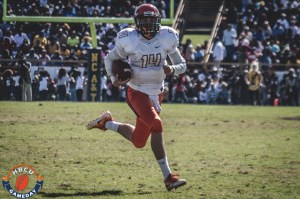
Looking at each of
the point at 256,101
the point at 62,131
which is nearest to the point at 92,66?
the point at 256,101

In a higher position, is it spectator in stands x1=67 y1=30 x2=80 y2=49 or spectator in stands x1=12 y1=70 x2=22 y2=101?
spectator in stands x1=67 y1=30 x2=80 y2=49

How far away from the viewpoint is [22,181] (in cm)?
717

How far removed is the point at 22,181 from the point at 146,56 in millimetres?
1888

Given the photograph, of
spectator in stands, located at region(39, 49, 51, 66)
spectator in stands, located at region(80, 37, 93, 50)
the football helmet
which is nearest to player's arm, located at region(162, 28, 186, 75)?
the football helmet

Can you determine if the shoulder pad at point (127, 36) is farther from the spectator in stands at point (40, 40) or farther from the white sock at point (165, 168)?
the spectator in stands at point (40, 40)

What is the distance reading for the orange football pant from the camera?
7389mm

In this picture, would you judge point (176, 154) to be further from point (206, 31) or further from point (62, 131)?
point (206, 31)

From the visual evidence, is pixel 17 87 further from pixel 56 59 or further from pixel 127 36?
pixel 127 36

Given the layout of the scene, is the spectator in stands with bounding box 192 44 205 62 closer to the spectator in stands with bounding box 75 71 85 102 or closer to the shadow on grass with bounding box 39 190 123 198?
the spectator in stands with bounding box 75 71 85 102

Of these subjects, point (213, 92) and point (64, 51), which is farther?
point (213, 92)

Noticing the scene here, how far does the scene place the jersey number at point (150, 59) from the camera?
25.4 feet

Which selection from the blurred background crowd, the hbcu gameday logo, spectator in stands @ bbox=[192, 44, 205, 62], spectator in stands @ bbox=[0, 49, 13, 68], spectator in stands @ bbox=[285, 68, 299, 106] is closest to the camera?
the hbcu gameday logo

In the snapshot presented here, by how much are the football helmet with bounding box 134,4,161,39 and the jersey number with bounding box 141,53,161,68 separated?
216 mm

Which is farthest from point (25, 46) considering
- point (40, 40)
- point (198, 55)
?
point (198, 55)
